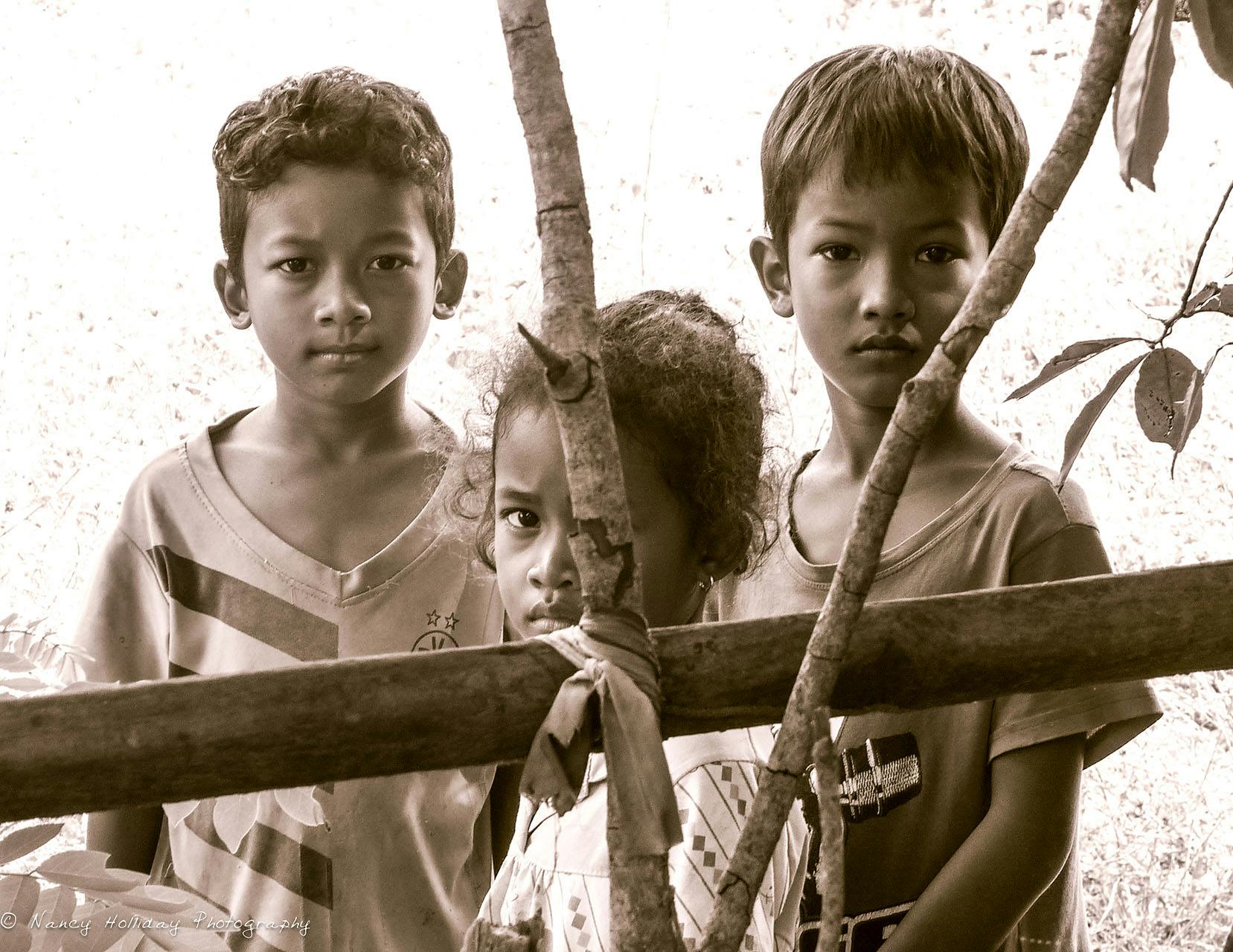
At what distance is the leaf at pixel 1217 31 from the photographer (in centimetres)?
72

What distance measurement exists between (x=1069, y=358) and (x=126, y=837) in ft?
3.81

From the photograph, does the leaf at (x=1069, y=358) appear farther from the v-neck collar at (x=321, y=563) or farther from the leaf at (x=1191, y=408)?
the v-neck collar at (x=321, y=563)

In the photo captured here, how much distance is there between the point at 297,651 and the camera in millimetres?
1600

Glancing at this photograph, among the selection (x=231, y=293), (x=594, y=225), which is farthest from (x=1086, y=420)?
(x=594, y=225)

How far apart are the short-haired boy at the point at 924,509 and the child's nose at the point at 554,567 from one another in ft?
1.26

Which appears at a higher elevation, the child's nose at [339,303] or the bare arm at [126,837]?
the child's nose at [339,303]

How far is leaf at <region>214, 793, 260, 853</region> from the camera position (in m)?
1.53

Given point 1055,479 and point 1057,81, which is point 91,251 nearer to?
point 1057,81

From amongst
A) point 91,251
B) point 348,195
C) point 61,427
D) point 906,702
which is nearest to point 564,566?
point 906,702

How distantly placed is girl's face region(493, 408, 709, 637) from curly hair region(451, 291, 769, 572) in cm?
2

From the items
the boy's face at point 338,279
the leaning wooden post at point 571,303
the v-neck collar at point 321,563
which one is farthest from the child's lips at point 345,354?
the leaning wooden post at point 571,303

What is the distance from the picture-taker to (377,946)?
156 cm

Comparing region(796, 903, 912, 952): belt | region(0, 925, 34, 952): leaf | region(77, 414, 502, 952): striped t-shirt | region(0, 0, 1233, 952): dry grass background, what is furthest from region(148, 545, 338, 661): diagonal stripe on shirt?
region(0, 0, 1233, 952): dry grass background

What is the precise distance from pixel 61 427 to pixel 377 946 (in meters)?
2.54
